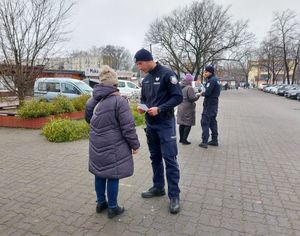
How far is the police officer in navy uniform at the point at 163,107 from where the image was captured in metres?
3.27

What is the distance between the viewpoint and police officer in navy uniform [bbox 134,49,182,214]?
3273 millimetres

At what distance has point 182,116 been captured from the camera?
264 inches

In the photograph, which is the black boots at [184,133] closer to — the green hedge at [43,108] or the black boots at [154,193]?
the black boots at [154,193]

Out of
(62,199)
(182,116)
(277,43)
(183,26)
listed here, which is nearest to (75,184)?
(62,199)

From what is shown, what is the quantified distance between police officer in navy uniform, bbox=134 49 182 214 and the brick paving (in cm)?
43

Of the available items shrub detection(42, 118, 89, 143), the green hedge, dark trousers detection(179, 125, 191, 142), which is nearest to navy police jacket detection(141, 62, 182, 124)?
dark trousers detection(179, 125, 191, 142)

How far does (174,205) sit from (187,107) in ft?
11.9

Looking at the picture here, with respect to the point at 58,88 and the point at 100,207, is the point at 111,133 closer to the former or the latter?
the point at 100,207

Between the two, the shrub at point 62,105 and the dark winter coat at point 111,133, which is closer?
the dark winter coat at point 111,133

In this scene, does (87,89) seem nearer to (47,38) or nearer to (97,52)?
(47,38)

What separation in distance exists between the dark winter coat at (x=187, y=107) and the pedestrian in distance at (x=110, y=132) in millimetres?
3712

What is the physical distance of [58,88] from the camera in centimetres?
1433

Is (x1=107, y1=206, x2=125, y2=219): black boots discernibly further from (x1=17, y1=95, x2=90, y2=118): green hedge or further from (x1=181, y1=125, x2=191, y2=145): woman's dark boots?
(x1=17, y1=95, x2=90, y2=118): green hedge

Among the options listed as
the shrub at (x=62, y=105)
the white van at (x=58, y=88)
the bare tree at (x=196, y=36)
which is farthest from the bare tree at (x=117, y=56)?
the shrub at (x=62, y=105)
